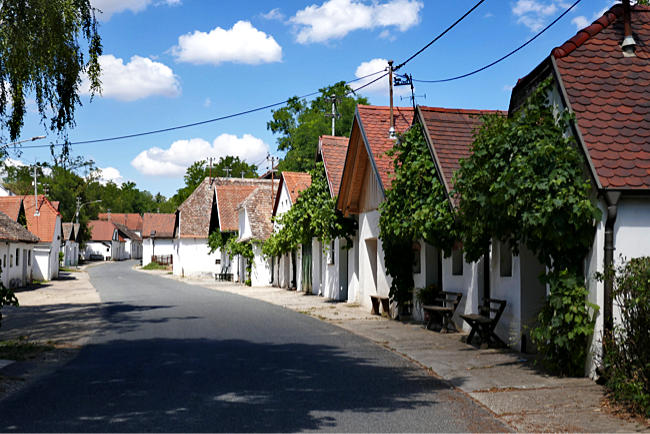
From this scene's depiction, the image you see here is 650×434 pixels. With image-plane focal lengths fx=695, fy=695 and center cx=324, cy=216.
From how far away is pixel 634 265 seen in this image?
7.75 m

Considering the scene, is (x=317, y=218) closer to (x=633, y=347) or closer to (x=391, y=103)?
(x=391, y=103)

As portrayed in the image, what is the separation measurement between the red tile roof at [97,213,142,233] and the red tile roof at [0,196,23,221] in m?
104

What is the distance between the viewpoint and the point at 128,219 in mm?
149375

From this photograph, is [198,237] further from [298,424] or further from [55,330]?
[298,424]

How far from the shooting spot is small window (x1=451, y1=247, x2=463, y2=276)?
16.1 m

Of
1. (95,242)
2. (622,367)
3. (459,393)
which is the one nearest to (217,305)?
(459,393)

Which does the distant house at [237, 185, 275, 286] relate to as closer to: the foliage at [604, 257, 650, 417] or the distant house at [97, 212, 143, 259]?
the foliage at [604, 257, 650, 417]

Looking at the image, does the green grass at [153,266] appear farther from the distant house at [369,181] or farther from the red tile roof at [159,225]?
the distant house at [369,181]

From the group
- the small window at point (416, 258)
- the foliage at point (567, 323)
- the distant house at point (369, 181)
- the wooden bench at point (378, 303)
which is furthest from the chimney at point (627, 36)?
the wooden bench at point (378, 303)

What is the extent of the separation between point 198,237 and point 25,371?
53.0m

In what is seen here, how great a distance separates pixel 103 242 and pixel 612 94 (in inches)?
4584

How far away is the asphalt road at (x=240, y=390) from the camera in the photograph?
23.2 ft

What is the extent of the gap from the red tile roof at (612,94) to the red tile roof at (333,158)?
52.6 ft

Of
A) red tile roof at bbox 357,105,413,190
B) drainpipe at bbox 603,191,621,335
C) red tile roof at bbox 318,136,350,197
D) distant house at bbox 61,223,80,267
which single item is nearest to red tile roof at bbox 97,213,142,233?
distant house at bbox 61,223,80,267
